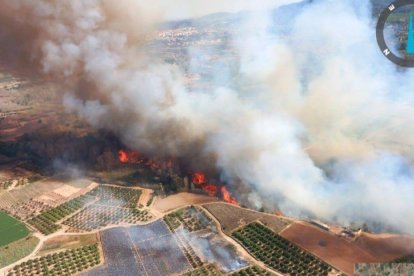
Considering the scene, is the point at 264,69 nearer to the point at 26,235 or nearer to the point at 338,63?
the point at 338,63

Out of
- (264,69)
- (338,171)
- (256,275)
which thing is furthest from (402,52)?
(256,275)

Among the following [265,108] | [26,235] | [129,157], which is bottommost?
[26,235]

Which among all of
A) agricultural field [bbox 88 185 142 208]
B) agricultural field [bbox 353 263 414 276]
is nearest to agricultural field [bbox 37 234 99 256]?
agricultural field [bbox 88 185 142 208]

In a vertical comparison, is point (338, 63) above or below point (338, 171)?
above

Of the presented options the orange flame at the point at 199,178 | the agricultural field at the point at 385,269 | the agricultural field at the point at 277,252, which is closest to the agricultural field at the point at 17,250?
the orange flame at the point at 199,178

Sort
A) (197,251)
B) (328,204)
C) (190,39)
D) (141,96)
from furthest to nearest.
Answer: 1. (190,39)
2. (141,96)
3. (328,204)
4. (197,251)

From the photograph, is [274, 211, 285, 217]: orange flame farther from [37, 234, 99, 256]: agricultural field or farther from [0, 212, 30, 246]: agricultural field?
[0, 212, 30, 246]: agricultural field

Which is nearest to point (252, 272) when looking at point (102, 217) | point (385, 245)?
point (385, 245)

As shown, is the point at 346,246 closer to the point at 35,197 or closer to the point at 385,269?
the point at 385,269
